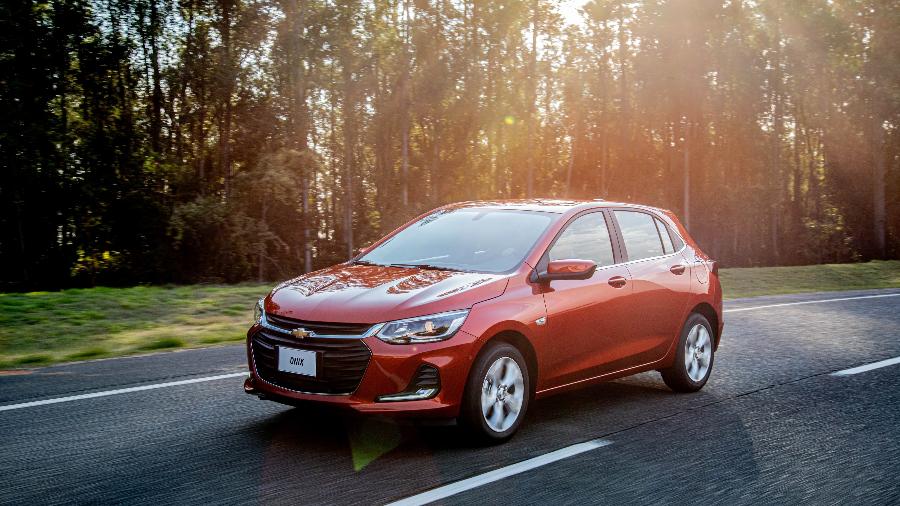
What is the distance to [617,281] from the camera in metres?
6.98

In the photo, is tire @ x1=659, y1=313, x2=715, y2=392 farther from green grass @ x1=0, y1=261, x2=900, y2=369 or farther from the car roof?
green grass @ x1=0, y1=261, x2=900, y2=369

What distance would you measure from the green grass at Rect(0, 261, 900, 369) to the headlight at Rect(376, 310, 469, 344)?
5.78m

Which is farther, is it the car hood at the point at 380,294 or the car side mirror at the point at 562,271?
the car side mirror at the point at 562,271

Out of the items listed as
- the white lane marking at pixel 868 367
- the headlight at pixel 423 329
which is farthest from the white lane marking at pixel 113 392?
the white lane marking at pixel 868 367

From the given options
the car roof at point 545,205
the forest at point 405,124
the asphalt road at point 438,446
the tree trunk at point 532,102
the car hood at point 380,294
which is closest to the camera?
the asphalt road at point 438,446

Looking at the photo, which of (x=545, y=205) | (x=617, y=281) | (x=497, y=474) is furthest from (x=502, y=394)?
(x=545, y=205)

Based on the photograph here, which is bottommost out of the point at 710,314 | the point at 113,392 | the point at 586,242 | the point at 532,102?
the point at 113,392

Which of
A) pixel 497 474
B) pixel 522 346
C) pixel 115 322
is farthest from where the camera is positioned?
pixel 115 322

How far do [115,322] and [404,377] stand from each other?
831cm

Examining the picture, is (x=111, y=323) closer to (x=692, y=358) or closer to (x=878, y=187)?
(x=692, y=358)

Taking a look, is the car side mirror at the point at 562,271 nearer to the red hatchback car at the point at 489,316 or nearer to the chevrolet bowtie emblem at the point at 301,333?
the red hatchback car at the point at 489,316

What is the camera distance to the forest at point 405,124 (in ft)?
114

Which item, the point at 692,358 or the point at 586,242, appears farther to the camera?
the point at 692,358

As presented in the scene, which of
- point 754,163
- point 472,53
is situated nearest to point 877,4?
point 754,163
